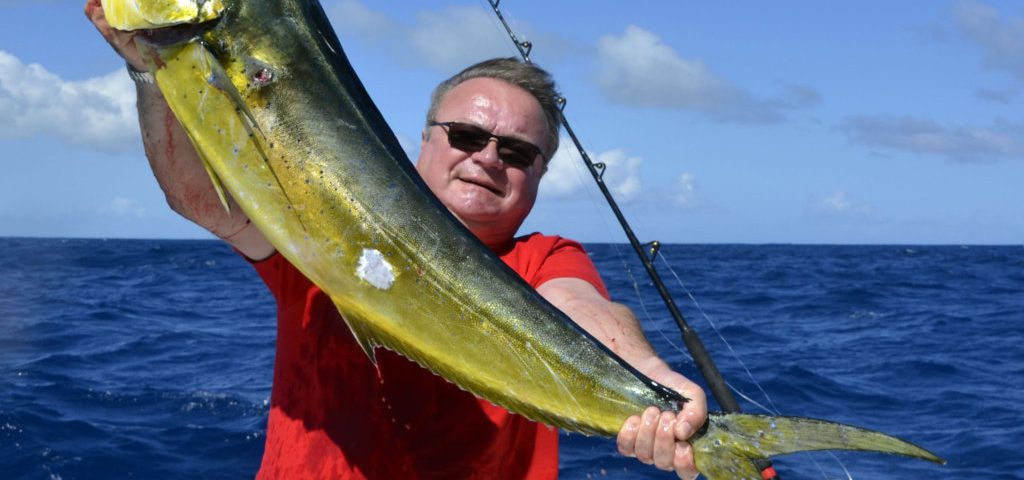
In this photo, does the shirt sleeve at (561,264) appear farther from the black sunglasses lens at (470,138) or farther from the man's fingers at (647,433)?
the man's fingers at (647,433)

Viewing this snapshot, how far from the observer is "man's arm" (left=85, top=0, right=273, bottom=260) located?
Result: 7.80 ft

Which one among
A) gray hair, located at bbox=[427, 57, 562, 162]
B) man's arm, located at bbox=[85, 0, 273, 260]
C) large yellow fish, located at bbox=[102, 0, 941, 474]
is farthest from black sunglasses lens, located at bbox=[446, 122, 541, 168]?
large yellow fish, located at bbox=[102, 0, 941, 474]

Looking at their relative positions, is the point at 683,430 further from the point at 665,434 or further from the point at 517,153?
the point at 517,153

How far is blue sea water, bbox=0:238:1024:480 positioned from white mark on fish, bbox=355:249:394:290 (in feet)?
9.99

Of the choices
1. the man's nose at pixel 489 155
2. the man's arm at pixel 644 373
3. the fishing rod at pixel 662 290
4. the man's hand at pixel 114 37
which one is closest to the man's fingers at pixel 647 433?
the man's arm at pixel 644 373

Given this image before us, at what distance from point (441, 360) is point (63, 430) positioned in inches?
221

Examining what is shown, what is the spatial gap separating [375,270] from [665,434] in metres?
0.74

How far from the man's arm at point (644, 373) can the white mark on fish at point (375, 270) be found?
630 mm

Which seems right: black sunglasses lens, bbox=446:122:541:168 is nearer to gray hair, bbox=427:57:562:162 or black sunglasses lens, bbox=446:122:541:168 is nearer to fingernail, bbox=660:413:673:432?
gray hair, bbox=427:57:562:162

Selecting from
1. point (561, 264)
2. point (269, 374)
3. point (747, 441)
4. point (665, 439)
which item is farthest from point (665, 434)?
point (269, 374)

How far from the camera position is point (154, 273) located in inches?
1038

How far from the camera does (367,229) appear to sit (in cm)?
214

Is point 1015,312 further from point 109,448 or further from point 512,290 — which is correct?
point 512,290

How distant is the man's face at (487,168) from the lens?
3.21 metres
